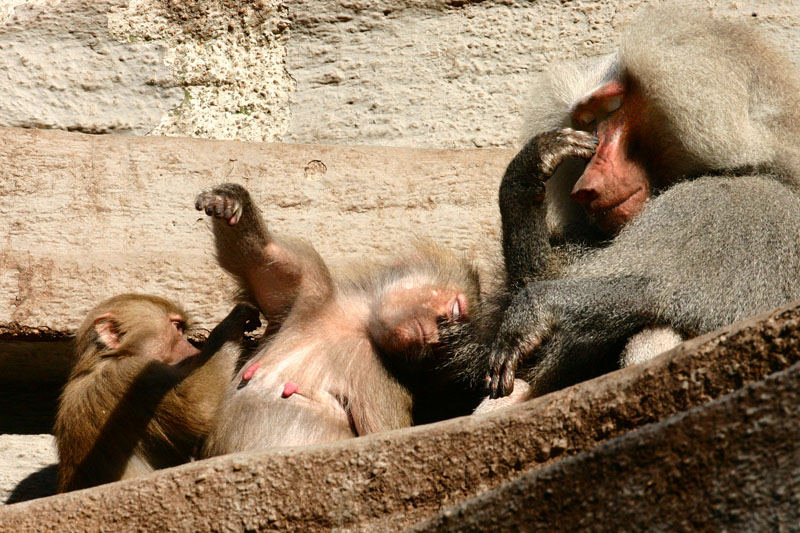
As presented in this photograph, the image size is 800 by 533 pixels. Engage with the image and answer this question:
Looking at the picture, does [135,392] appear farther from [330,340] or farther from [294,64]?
[294,64]

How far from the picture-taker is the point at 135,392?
4066 millimetres

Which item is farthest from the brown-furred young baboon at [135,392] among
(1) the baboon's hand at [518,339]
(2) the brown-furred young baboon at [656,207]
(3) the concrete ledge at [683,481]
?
(3) the concrete ledge at [683,481]

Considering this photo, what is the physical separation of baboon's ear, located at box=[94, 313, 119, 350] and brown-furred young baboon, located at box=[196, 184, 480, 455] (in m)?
0.53

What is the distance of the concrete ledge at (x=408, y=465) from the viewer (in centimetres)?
220

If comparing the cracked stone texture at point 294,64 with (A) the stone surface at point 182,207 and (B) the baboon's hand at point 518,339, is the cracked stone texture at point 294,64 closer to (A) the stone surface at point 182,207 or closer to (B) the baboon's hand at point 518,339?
(A) the stone surface at point 182,207

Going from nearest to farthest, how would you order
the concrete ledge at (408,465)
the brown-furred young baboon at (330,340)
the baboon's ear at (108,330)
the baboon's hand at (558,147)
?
1. the concrete ledge at (408,465)
2. the baboon's hand at (558,147)
3. the brown-furred young baboon at (330,340)
4. the baboon's ear at (108,330)

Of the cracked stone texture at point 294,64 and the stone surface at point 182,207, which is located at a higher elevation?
the cracked stone texture at point 294,64

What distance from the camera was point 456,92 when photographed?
5.11 metres

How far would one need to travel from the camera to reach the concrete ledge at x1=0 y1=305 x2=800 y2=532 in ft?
7.22

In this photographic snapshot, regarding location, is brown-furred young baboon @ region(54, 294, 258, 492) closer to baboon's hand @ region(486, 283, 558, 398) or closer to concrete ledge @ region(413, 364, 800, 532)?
baboon's hand @ region(486, 283, 558, 398)

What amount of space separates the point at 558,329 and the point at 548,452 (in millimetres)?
1057

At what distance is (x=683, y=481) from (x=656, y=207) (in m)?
1.85

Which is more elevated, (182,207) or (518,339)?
(518,339)

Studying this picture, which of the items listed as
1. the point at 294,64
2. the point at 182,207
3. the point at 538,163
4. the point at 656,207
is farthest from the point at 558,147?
the point at 294,64
